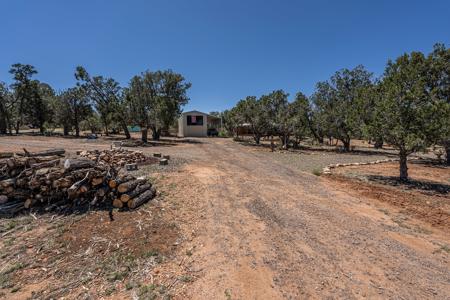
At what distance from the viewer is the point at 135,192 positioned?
19.9ft

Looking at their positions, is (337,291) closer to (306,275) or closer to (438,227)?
(306,275)

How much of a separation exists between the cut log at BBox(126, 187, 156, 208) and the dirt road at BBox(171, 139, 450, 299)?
1228 mm

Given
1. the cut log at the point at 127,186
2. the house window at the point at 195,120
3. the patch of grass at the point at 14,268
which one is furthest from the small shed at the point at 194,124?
the patch of grass at the point at 14,268

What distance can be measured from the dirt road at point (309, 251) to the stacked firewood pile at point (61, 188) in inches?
80.6

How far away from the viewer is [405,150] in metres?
9.39

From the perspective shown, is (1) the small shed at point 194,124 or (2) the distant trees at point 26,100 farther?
(1) the small shed at point 194,124

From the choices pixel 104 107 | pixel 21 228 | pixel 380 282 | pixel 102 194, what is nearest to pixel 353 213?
pixel 380 282

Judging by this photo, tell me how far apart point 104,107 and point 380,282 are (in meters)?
30.8

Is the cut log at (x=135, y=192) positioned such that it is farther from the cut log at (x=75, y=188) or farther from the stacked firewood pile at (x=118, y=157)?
the stacked firewood pile at (x=118, y=157)

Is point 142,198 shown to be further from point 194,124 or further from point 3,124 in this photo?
point 3,124

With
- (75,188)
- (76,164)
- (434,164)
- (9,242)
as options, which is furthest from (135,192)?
(434,164)

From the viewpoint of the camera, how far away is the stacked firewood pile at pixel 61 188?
18.8 feet

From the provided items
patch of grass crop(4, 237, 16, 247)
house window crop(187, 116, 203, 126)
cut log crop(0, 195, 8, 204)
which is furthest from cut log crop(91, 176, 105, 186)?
house window crop(187, 116, 203, 126)

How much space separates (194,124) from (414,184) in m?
32.8
